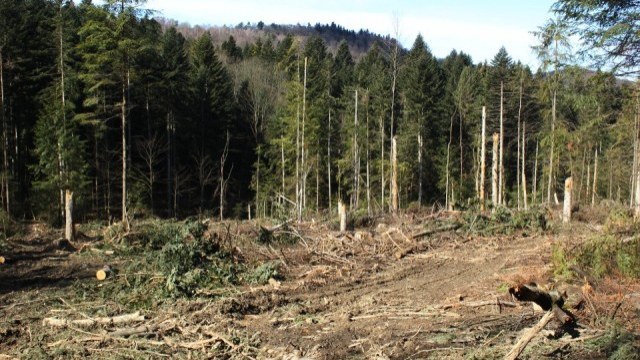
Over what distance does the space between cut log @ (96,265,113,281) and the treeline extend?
6088 millimetres

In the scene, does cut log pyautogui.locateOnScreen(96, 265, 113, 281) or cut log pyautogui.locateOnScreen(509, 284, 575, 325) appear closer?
cut log pyautogui.locateOnScreen(509, 284, 575, 325)

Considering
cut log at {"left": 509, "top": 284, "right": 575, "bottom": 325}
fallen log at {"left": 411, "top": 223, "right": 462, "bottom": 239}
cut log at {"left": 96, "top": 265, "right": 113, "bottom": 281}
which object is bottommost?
cut log at {"left": 96, "top": 265, "right": 113, "bottom": 281}

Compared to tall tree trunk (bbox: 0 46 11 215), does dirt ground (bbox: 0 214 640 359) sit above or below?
below

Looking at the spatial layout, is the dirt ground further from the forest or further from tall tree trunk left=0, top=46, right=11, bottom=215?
tall tree trunk left=0, top=46, right=11, bottom=215

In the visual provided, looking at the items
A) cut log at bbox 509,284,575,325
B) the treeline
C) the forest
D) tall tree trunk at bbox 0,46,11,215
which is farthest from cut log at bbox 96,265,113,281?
tall tree trunk at bbox 0,46,11,215

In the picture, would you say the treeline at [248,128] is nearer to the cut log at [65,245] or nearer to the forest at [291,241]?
the forest at [291,241]

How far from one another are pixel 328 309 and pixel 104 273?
493cm

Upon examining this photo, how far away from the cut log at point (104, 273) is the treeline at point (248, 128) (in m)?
6.09

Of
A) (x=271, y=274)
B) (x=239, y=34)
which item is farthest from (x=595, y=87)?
(x=239, y=34)

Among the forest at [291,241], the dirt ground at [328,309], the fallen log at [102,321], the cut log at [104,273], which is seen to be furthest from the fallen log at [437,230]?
the fallen log at [102,321]

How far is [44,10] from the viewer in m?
33.8

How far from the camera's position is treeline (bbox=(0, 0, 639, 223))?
23.2 meters

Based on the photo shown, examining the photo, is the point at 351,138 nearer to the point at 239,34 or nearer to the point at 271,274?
the point at 271,274

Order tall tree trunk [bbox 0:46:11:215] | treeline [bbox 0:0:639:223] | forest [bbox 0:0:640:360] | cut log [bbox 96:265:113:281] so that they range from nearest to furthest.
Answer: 1. forest [bbox 0:0:640:360]
2. cut log [bbox 96:265:113:281]
3. treeline [bbox 0:0:639:223]
4. tall tree trunk [bbox 0:46:11:215]
